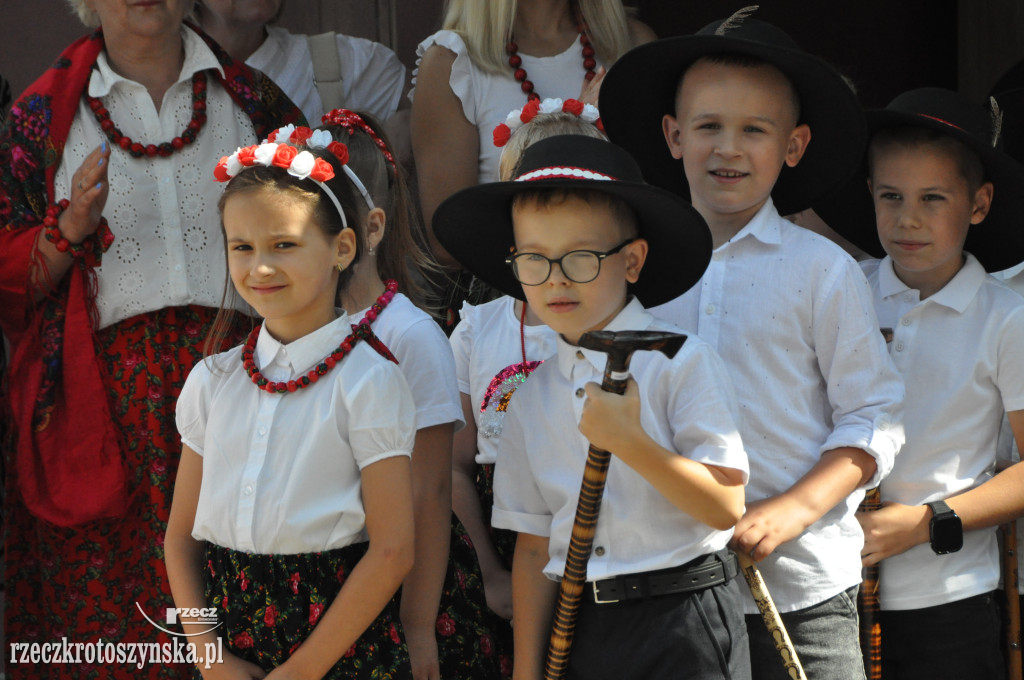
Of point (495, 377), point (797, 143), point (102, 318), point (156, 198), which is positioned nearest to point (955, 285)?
point (797, 143)

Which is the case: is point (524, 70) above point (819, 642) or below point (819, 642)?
above

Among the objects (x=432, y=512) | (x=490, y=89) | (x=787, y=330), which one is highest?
(x=490, y=89)

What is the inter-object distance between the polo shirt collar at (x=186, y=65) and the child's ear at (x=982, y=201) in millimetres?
2221

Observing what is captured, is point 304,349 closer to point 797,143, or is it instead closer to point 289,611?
point 289,611

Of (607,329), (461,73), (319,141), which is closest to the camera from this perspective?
(607,329)

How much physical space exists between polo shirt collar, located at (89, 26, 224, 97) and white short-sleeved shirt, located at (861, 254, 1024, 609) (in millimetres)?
2178

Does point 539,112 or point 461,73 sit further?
point 461,73

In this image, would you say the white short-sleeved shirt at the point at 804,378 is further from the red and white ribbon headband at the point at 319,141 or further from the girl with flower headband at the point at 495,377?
the red and white ribbon headband at the point at 319,141

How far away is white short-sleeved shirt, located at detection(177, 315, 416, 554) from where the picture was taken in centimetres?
248

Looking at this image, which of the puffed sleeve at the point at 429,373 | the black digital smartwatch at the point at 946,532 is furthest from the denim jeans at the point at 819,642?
the puffed sleeve at the point at 429,373

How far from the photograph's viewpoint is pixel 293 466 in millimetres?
2500

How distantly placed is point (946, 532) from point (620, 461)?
950mm

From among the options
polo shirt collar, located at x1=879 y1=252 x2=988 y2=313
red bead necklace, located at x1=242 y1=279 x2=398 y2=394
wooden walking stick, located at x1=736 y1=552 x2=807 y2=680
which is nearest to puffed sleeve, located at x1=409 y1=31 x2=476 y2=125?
red bead necklace, located at x1=242 y1=279 x2=398 y2=394

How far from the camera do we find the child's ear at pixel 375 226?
9.85ft
